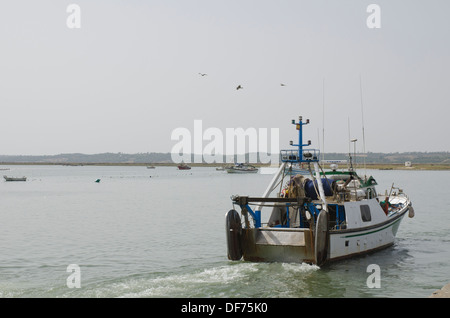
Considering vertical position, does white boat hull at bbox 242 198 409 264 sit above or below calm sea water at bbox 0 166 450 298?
above

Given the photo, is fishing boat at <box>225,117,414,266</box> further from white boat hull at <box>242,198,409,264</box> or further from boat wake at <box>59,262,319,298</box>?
boat wake at <box>59,262,319,298</box>

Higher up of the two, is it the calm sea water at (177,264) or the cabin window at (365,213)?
the cabin window at (365,213)

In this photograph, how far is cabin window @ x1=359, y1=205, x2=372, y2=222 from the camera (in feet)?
75.3

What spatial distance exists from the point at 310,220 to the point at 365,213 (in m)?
3.66

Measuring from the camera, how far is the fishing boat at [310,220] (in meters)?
19.6

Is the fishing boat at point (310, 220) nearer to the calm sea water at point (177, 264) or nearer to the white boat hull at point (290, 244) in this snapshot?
the white boat hull at point (290, 244)

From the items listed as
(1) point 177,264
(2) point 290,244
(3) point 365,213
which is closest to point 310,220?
(2) point 290,244

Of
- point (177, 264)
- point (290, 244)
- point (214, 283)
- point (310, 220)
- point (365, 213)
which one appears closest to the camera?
point (214, 283)

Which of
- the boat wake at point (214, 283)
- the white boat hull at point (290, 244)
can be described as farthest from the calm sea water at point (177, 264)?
the white boat hull at point (290, 244)

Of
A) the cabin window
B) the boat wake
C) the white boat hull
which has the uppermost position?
the cabin window

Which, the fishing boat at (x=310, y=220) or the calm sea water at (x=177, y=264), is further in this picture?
the fishing boat at (x=310, y=220)

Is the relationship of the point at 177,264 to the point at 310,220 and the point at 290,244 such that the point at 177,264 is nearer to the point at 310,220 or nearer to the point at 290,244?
the point at 290,244

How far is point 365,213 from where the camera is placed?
2319cm

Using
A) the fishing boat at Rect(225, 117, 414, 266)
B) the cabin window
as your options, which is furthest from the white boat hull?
the cabin window
